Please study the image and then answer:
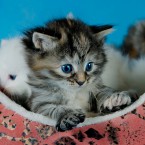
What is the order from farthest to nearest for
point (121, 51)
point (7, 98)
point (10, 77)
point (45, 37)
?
point (121, 51), point (10, 77), point (7, 98), point (45, 37)

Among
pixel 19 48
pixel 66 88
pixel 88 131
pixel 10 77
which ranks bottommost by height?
pixel 88 131

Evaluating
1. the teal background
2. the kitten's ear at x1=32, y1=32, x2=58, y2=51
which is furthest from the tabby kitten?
the teal background

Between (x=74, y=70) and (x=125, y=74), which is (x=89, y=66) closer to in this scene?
(x=74, y=70)

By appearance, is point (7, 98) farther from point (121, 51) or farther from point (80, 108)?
point (121, 51)

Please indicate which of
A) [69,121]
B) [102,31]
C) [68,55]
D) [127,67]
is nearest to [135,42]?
[127,67]

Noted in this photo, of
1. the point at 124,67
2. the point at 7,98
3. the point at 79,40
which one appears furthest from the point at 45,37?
the point at 124,67

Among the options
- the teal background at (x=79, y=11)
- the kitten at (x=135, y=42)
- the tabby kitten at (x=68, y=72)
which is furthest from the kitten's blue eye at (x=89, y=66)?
the teal background at (x=79, y=11)

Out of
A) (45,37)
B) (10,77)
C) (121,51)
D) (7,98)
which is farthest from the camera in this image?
(121,51)

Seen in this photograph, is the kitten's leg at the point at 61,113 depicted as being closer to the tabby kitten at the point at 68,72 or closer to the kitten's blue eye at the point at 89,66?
the tabby kitten at the point at 68,72
